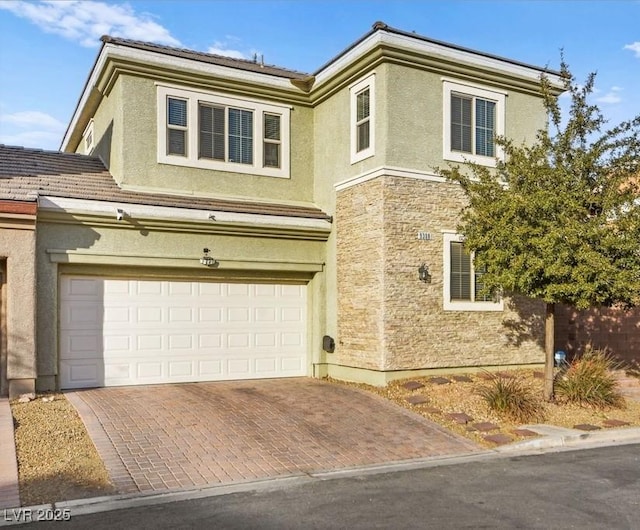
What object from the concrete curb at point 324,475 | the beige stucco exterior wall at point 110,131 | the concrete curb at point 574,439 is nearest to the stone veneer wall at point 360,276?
the concrete curb at point 574,439

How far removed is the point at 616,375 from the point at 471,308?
3967 mm

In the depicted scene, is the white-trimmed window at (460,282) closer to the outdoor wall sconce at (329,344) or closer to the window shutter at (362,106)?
the outdoor wall sconce at (329,344)

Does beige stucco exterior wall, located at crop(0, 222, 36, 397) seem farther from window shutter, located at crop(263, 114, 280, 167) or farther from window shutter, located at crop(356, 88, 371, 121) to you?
window shutter, located at crop(356, 88, 371, 121)

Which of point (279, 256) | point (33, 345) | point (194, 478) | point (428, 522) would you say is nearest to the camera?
point (428, 522)

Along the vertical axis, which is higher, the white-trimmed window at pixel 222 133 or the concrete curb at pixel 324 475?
the white-trimmed window at pixel 222 133

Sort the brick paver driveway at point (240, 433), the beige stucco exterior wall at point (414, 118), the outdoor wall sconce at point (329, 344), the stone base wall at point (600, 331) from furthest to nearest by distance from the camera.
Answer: the stone base wall at point (600, 331)
the outdoor wall sconce at point (329, 344)
the beige stucco exterior wall at point (414, 118)
the brick paver driveway at point (240, 433)

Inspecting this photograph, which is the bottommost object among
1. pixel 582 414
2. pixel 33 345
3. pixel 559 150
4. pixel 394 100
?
pixel 582 414

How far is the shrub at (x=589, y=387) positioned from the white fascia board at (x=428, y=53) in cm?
664

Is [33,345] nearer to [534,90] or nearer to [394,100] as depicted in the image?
[394,100]

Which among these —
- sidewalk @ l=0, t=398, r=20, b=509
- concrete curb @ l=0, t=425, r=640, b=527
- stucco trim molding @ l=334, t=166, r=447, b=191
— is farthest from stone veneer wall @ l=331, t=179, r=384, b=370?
sidewalk @ l=0, t=398, r=20, b=509

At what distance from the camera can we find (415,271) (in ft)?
43.2

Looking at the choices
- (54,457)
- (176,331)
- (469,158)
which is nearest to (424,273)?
(469,158)

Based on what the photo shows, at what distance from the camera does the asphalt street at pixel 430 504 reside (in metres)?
6.21

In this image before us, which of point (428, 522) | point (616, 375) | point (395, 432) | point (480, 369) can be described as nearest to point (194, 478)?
point (428, 522)
